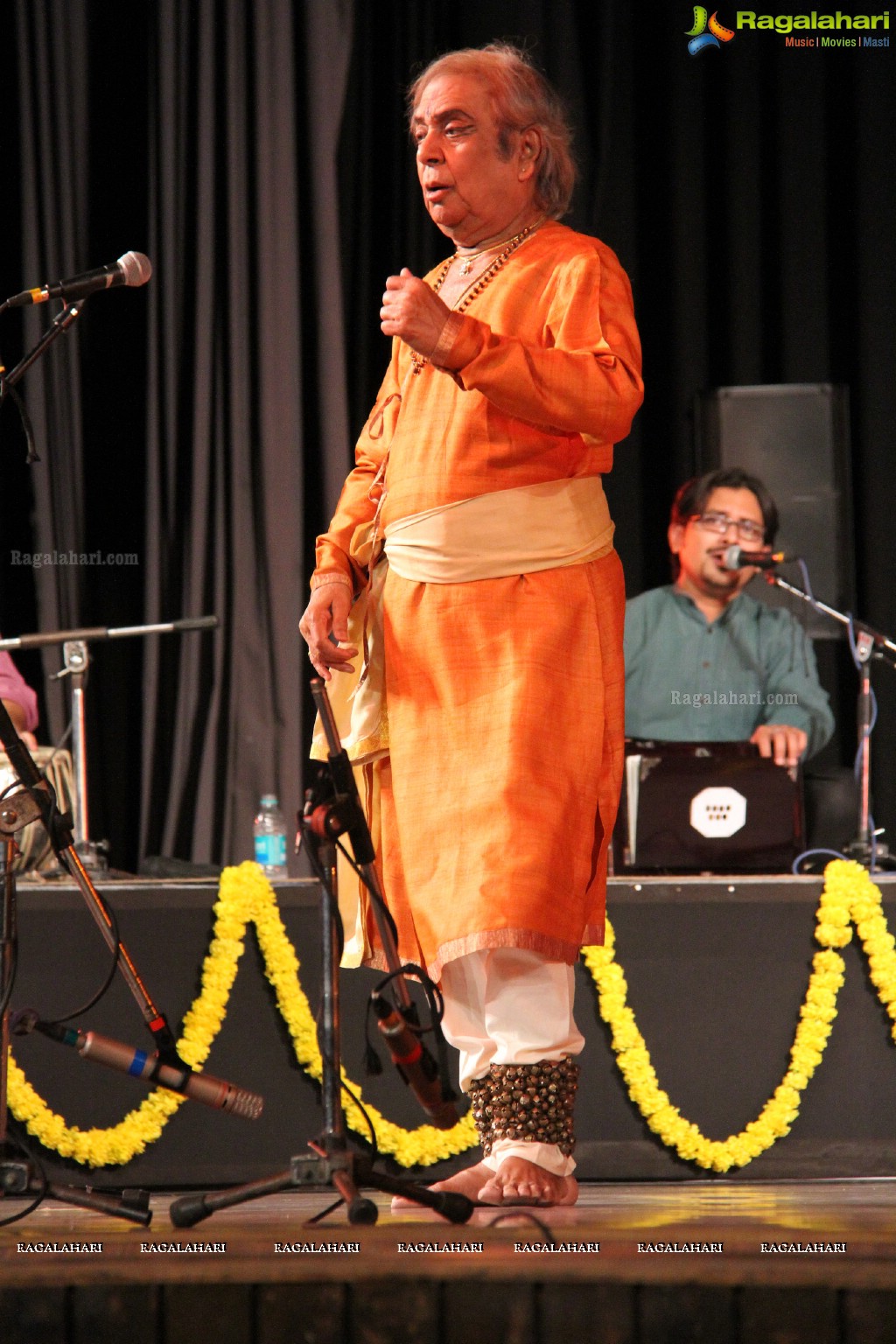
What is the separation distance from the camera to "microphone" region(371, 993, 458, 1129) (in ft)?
5.90

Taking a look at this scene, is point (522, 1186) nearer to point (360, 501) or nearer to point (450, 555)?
point (450, 555)

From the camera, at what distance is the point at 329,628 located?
7.47ft

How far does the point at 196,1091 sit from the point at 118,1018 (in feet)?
3.71

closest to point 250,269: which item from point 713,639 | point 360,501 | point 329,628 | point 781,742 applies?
point 713,639

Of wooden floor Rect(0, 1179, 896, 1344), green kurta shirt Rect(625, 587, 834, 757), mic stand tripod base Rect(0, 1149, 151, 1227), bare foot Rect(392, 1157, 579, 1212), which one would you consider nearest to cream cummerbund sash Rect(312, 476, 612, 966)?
bare foot Rect(392, 1157, 579, 1212)

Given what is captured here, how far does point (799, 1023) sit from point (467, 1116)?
640 mm

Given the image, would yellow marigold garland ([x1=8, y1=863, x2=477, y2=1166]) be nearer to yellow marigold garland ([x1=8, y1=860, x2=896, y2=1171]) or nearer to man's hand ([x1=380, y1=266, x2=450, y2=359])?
yellow marigold garland ([x1=8, y1=860, x2=896, y2=1171])

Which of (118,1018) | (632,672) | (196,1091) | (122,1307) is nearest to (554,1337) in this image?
(122,1307)

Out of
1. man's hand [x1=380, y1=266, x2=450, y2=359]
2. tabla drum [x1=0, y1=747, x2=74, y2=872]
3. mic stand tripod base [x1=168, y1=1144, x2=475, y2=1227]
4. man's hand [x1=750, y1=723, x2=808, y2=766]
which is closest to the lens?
mic stand tripod base [x1=168, y1=1144, x2=475, y2=1227]

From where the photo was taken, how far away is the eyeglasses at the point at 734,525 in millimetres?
4449

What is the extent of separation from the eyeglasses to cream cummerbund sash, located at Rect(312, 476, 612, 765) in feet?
7.31

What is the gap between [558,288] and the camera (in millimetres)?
2193

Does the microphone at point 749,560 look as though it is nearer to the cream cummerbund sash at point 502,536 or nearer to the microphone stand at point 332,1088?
the cream cummerbund sash at point 502,536

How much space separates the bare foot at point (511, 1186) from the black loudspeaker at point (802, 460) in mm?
2833
